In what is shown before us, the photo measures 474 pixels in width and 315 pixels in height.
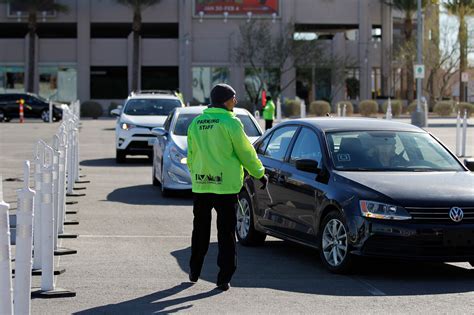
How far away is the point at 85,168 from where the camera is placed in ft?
80.3

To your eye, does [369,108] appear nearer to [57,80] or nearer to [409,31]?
[409,31]

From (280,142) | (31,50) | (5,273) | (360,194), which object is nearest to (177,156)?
(280,142)

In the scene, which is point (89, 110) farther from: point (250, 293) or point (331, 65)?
point (250, 293)

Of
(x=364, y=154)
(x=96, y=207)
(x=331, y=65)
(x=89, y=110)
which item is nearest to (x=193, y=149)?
(x=364, y=154)

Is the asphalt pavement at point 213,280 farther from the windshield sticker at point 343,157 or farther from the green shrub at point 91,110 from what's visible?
the green shrub at point 91,110

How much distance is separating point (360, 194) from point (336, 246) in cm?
60

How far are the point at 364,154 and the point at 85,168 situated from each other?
1415 cm

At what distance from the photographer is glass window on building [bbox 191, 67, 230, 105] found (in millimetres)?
70312

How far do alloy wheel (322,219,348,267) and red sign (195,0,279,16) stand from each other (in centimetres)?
6056

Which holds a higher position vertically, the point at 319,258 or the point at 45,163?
the point at 45,163

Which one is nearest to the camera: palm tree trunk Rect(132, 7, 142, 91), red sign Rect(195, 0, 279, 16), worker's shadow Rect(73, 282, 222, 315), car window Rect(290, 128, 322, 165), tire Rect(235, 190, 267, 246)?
worker's shadow Rect(73, 282, 222, 315)

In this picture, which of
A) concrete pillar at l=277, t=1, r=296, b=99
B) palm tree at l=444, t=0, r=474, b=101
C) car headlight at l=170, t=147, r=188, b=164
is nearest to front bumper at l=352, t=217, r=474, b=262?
car headlight at l=170, t=147, r=188, b=164

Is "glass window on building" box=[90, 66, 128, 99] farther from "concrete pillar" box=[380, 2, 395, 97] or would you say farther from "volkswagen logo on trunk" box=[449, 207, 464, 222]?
"volkswagen logo on trunk" box=[449, 207, 464, 222]

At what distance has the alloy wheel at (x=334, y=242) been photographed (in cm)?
1023
